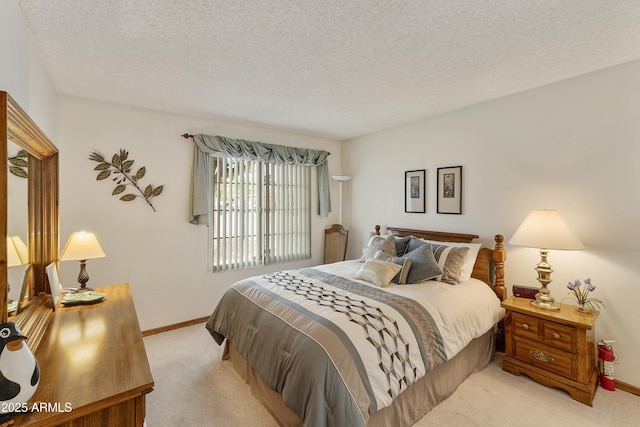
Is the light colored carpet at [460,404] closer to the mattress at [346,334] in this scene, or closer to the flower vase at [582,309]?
the mattress at [346,334]

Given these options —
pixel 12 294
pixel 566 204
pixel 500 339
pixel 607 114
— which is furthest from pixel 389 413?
pixel 607 114

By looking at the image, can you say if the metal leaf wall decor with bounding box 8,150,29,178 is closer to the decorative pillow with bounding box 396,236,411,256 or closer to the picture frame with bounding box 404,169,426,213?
the decorative pillow with bounding box 396,236,411,256

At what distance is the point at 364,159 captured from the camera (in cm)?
451

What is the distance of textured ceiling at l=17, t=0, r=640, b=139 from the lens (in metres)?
1.62

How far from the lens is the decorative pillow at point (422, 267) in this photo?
8.78 feet

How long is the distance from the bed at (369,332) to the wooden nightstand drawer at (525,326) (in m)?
0.18

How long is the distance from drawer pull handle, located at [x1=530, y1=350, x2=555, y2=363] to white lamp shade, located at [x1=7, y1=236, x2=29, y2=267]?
3492 millimetres

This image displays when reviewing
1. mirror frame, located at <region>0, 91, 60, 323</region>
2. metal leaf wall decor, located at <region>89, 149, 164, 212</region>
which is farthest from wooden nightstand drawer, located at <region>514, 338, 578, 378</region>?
metal leaf wall decor, located at <region>89, 149, 164, 212</region>

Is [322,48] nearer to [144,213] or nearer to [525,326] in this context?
[144,213]

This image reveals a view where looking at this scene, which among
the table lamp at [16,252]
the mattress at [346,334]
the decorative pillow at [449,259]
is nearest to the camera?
the table lamp at [16,252]

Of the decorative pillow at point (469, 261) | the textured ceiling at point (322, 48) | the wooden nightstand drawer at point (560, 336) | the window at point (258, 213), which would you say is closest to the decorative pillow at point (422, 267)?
the decorative pillow at point (469, 261)

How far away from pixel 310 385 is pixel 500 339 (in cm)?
234

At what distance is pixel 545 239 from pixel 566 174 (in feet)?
2.33

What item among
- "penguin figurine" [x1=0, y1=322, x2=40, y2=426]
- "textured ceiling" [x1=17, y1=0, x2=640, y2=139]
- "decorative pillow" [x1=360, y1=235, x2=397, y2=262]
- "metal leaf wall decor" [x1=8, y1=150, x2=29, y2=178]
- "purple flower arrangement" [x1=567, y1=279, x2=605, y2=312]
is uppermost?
"textured ceiling" [x1=17, y1=0, x2=640, y2=139]
